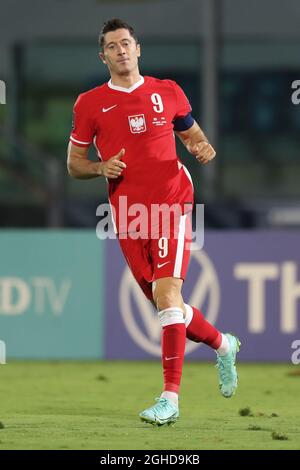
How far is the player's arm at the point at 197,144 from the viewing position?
9.02m

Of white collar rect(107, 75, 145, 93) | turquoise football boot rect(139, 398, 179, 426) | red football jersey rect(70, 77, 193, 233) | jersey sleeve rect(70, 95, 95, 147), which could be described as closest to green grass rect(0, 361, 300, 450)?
turquoise football boot rect(139, 398, 179, 426)

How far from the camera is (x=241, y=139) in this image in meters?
24.7

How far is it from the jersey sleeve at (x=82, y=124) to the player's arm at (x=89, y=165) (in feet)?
0.17

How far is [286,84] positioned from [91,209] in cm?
627

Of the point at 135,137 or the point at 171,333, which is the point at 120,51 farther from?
the point at 171,333

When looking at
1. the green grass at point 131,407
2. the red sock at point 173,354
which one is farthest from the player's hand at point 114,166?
the green grass at point 131,407

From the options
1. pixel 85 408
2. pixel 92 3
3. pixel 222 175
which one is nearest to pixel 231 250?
pixel 85 408

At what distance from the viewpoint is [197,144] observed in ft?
29.9

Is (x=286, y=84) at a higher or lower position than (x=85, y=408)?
higher

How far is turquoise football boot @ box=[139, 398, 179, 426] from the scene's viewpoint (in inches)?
329

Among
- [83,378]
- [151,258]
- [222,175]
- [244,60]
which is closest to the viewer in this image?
[151,258]

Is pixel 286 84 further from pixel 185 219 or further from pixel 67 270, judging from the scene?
pixel 185 219

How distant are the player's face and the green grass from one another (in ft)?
6.71

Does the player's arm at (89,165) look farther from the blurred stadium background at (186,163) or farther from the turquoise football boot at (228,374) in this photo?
the blurred stadium background at (186,163)
